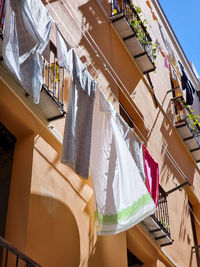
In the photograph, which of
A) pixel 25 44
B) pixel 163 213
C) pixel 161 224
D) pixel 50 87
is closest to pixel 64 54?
pixel 50 87

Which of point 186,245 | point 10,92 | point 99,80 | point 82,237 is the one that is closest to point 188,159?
point 186,245

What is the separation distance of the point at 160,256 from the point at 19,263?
5595 mm

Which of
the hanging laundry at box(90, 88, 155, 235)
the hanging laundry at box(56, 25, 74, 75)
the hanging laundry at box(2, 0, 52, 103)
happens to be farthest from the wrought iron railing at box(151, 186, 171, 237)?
the hanging laundry at box(2, 0, 52, 103)

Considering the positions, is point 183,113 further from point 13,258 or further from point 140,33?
point 13,258

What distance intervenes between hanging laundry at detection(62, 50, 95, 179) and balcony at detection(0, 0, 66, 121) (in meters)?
0.39

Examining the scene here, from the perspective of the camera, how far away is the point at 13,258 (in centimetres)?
645

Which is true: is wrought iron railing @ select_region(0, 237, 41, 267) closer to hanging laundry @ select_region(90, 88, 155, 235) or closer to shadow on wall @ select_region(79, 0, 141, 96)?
hanging laundry @ select_region(90, 88, 155, 235)

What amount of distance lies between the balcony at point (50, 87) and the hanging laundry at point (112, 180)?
2.12 feet

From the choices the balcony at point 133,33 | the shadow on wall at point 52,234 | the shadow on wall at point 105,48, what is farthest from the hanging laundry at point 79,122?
the balcony at point 133,33

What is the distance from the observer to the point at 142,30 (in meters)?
14.7

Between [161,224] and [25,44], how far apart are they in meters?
5.68

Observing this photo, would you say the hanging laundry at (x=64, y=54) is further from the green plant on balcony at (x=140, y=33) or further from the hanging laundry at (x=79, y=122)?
the green plant on balcony at (x=140, y=33)

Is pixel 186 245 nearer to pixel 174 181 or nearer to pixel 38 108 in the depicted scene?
pixel 174 181

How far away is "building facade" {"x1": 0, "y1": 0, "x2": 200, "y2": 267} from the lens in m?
7.30
